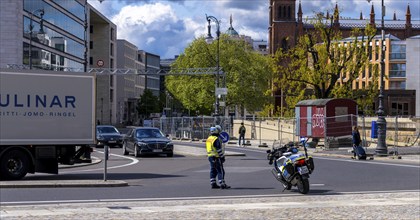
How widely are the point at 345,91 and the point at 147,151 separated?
29989mm

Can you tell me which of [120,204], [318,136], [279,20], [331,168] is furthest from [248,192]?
[279,20]

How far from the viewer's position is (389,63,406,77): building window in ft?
357

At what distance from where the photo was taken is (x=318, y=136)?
44.7m

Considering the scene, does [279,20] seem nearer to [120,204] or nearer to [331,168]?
[331,168]

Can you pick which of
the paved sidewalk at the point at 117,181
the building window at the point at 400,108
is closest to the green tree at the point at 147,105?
the building window at the point at 400,108

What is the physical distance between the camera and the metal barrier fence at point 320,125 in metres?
43.8

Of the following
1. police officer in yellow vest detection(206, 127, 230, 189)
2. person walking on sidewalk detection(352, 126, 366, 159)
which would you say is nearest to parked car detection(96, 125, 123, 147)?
person walking on sidewalk detection(352, 126, 366, 159)

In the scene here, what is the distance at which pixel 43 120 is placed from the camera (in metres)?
20.8

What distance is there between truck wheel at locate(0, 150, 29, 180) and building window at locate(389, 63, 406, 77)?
9526 cm

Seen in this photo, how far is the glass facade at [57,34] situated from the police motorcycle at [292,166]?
56.8 metres

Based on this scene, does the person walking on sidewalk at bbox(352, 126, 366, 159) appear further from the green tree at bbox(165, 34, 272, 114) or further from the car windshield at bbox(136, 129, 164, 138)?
the green tree at bbox(165, 34, 272, 114)

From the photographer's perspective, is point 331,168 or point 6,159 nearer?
point 6,159

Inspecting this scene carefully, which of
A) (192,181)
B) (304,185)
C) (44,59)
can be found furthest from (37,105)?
(44,59)

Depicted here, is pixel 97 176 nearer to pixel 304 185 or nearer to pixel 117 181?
pixel 117 181
